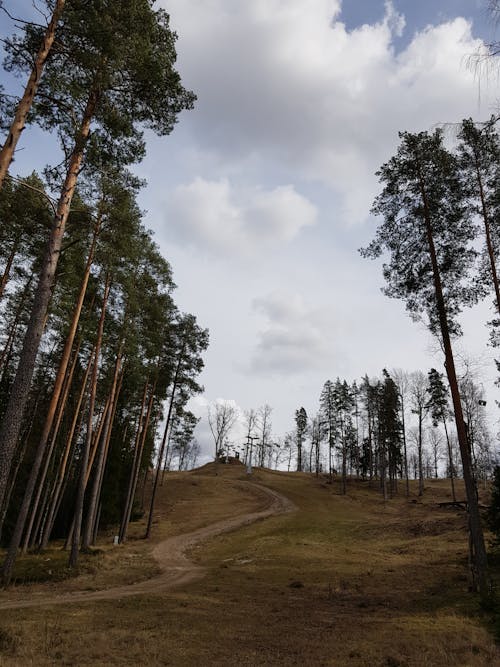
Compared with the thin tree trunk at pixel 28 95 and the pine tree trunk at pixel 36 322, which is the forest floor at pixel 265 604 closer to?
the pine tree trunk at pixel 36 322

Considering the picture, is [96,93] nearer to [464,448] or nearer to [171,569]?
[464,448]

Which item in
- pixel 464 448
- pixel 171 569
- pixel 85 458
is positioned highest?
pixel 464 448

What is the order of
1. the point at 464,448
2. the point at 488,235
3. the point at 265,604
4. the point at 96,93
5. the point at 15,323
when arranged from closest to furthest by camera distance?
1. the point at 96,93
2. the point at 265,604
3. the point at 464,448
4. the point at 488,235
5. the point at 15,323

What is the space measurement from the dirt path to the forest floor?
0.09 metres

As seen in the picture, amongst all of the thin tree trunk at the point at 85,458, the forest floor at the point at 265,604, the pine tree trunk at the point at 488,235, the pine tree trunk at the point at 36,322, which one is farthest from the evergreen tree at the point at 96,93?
the pine tree trunk at the point at 488,235

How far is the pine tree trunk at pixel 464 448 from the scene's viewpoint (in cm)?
1173

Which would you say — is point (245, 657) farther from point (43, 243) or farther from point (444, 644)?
point (43, 243)

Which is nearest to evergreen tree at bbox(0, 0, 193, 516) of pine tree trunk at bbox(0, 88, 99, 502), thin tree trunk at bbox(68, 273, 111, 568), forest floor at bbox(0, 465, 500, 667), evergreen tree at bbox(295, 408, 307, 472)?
pine tree trunk at bbox(0, 88, 99, 502)

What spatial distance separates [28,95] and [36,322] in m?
4.92

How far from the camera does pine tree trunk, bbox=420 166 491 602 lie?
11.7 metres

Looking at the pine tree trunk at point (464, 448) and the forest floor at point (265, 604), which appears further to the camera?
the pine tree trunk at point (464, 448)

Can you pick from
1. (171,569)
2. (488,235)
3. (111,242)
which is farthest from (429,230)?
(171,569)

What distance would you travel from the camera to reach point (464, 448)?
42.7 feet

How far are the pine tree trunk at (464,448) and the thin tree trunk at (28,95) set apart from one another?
12.8 metres
